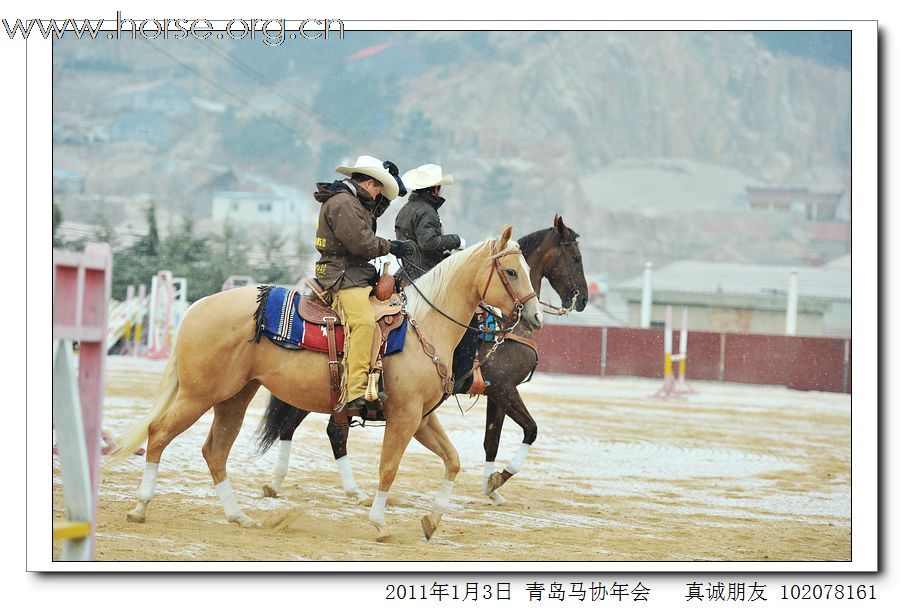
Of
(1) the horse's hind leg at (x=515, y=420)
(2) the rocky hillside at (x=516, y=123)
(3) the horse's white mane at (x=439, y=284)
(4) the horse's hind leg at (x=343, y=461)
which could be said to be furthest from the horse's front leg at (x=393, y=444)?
(2) the rocky hillside at (x=516, y=123)

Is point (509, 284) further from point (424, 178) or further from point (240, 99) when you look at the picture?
point (240, 99)

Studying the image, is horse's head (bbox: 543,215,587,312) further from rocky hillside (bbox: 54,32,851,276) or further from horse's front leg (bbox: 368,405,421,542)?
rocky hillside (bbox: 54,32,851,276)

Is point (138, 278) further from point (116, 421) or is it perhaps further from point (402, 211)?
point (402, 211)

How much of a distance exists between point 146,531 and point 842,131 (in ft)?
304

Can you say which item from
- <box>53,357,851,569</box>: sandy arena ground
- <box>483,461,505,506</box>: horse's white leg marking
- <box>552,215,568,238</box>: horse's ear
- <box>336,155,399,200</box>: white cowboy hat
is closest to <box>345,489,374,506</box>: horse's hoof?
<box>53,357,851,569</box>: sandy arena ground

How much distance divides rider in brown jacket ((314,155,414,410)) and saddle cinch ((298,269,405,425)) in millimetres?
66

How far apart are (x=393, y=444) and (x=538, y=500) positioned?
276 cm

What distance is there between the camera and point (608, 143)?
93062 millimetres

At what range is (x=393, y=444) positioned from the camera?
24.3 ft

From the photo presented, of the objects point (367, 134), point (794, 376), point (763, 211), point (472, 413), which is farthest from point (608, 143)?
point (472, 413)

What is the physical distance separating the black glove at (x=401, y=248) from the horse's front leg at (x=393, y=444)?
1.16 metres

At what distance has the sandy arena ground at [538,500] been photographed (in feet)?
23.2

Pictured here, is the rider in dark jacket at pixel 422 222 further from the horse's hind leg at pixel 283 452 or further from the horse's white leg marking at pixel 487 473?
the horse's white leg marking at pixel 487 473

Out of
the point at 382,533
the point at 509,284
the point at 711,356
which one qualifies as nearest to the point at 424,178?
the point at 509,284
